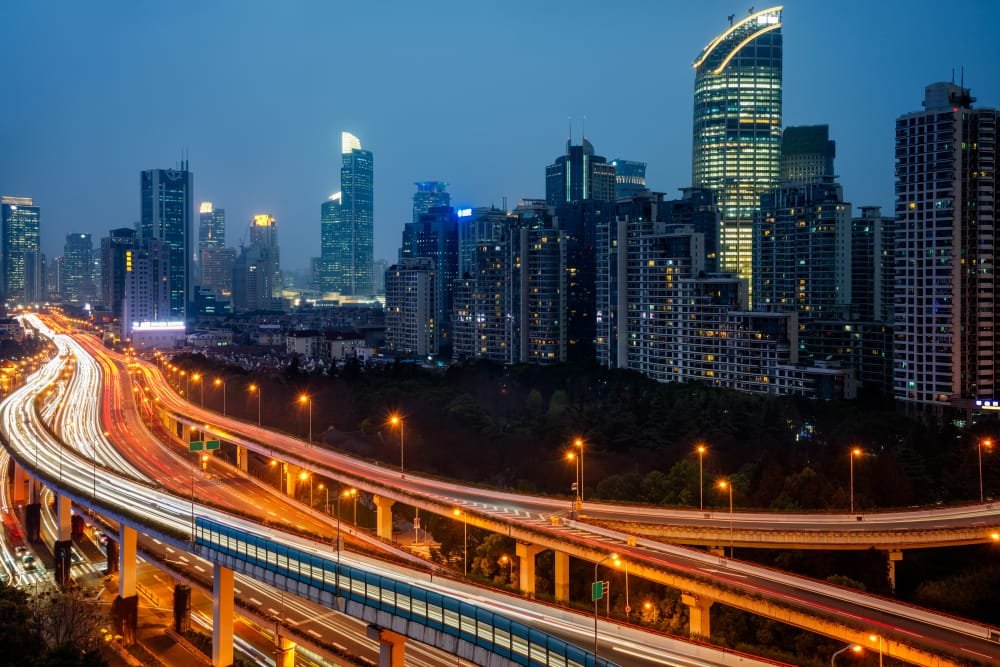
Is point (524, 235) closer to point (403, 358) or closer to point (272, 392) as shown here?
point (403, 358)

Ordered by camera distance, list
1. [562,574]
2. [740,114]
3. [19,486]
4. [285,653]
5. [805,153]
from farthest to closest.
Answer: [805,153]
[740,114]
[19,486]
[562,574]
[285,653]

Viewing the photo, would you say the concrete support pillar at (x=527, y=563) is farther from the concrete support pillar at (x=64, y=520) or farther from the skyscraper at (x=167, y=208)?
the skyscraper at (x=167, y=208)

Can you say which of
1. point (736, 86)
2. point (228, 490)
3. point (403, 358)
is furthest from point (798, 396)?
point (736, 86)

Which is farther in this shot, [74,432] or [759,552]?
[74,432]

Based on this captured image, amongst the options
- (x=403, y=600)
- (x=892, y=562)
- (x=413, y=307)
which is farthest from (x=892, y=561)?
(x=413, y=307)

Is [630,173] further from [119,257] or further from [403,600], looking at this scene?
[403,600]

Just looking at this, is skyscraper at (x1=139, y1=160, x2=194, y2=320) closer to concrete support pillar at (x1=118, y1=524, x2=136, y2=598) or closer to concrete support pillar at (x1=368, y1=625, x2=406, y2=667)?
concrete support pillar at (x1=118, y1=524, x2=136, y2=598)
